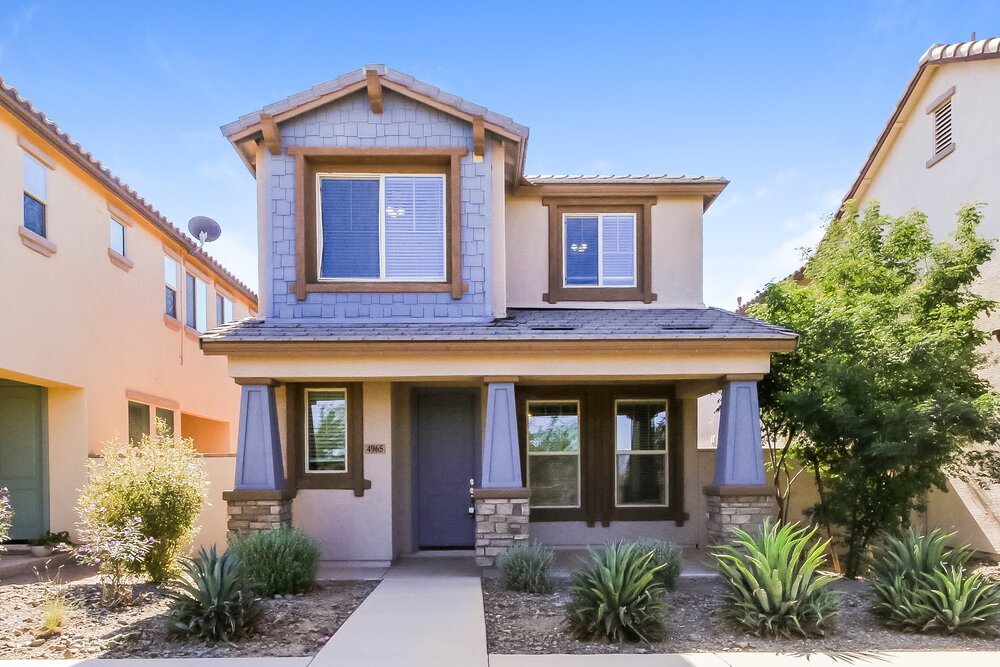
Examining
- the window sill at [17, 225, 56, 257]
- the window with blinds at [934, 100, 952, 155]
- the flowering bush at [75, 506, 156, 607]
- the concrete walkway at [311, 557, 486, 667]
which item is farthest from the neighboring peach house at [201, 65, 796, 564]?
the window with blinds at [934, 100, 952, 155]

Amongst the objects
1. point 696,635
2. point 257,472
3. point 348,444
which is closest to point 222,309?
point 348,444

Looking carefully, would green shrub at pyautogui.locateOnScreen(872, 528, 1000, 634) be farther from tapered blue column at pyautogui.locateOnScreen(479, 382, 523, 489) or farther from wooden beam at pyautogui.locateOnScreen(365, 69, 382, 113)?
wooden beam at pyautogui.locateOnScreen(365, 69, 382, 113)

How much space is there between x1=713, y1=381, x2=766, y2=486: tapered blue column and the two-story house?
3.41 m

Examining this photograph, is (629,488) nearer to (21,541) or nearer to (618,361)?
(618,361)

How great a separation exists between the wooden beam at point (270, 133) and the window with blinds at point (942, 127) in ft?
35.4

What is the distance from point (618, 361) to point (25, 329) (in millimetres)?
8091

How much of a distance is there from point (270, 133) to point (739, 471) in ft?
25.4

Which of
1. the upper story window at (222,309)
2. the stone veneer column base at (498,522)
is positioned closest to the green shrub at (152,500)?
the stone veneer column base at (498,522)

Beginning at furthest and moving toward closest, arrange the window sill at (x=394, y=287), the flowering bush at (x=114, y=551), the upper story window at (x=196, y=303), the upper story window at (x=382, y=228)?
the upper story window at (x=196, y=303), the upper story window at (x=382, y=228), the window sill at (x=394, y=287), the flowering bush at (x=114, y=551)

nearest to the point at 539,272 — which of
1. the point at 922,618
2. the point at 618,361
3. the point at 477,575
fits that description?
the point at 618,361

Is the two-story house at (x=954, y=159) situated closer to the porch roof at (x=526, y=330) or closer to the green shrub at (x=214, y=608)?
the porch roof at (x=526, y=330)

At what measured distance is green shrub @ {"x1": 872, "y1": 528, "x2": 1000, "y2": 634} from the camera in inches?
250

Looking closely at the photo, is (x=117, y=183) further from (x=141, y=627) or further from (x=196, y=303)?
(x=141, y=627)

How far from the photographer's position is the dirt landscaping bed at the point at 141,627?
240 inches
